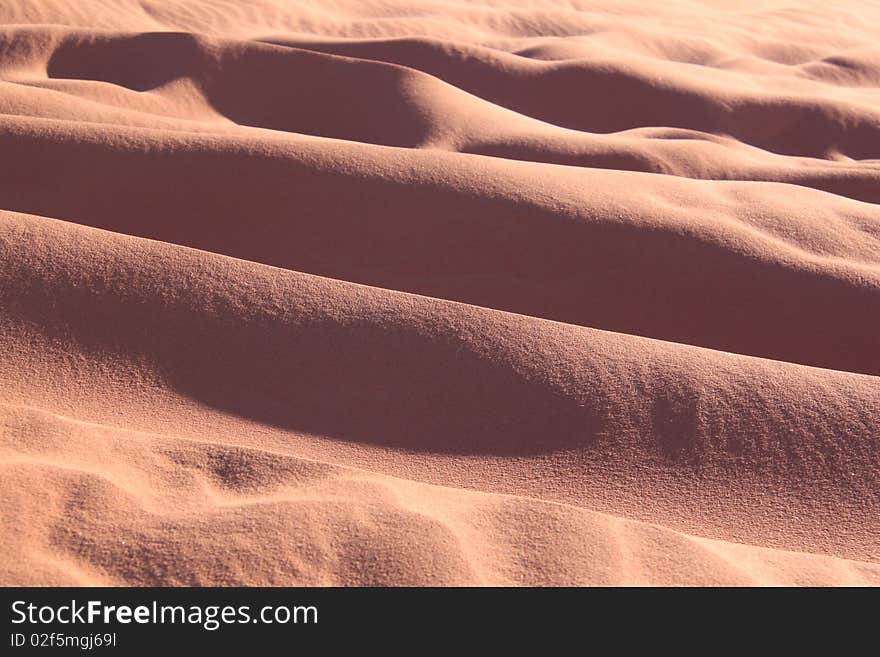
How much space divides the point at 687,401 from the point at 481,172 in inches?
66.6

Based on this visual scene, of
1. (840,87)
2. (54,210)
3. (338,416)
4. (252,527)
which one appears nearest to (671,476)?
(338,416)

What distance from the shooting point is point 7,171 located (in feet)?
12.8

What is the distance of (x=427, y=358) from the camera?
9.54 ft

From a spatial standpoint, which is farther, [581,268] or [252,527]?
[581,268]

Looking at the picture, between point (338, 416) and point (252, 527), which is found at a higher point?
point (252, 527)

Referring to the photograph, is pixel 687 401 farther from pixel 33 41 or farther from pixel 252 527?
pixel 33 41

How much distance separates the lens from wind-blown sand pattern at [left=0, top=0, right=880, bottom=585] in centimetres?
203

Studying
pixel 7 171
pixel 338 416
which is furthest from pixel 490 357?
pixel 7 171

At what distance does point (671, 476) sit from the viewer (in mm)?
2527

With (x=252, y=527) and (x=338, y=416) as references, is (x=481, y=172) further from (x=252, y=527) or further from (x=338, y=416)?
(x=252, y=527)

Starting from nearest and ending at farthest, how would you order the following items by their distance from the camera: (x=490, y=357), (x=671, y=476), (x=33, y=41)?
(x=671, y=476) → (x=490, y=357) → (x=33, y=41)

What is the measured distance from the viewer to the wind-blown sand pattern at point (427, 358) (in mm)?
2027
